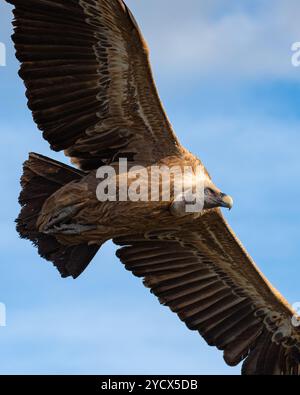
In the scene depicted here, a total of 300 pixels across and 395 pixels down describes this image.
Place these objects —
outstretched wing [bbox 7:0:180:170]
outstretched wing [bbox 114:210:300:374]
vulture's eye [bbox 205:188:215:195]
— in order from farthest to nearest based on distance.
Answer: outstretched wing [bbox 114:210:300:374]
vulture's eye [bbox 205:188:215:195]
outstretched wing [bbox 7:0:180:170]

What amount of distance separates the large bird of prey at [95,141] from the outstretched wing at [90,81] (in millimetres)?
13

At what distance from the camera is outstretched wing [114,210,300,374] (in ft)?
54.1

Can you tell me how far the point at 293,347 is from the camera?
16.6m

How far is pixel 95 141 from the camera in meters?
15.3

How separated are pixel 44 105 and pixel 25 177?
1032mm

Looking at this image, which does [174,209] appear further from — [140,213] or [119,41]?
[119,41]

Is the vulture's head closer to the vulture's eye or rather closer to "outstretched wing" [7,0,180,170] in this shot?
the vulture's eye

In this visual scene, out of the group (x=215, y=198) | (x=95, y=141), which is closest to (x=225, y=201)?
(x=215, y=198)

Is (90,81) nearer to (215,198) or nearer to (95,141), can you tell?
(95,141)

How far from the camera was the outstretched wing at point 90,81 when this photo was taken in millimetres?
14617

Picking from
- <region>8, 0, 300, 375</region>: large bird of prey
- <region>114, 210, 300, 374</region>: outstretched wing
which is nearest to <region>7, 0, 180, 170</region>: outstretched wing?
<region>8, 0, 300, 375</region>: large bird of prey

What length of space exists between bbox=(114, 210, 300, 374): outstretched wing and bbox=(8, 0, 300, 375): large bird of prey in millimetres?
31

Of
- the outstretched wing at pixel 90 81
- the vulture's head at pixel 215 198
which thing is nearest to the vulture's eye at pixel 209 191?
the vulture's head at pixel 215 198

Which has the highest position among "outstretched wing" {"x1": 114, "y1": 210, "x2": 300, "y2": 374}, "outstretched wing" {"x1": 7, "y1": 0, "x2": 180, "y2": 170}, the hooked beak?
"outstretched wing" {"x1": 7, "y1": 0, "x2": 180, "y2": 170}
